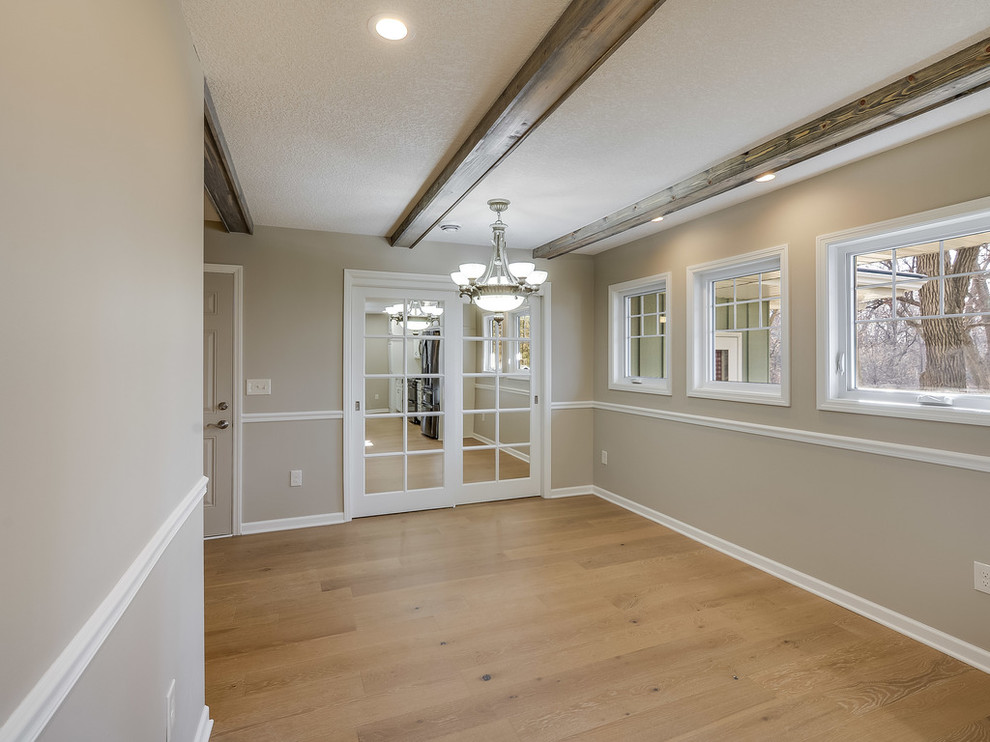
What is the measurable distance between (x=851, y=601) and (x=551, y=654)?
1.68 metres

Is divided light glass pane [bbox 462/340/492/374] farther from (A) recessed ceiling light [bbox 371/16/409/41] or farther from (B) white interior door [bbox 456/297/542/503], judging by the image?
(A) recessed ceiling light [bbox 371/16/409/41]

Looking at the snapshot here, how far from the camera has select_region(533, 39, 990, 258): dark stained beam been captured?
1784 mm

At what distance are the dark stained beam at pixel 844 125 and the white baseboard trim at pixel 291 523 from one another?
3.27m

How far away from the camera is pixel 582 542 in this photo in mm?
3682

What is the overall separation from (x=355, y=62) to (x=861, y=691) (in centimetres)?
308

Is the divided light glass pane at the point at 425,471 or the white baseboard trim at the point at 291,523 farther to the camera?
the divided light glass pane at the point at 425,471

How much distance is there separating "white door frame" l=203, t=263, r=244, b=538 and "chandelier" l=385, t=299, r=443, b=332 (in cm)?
112

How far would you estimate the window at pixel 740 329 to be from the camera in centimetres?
320

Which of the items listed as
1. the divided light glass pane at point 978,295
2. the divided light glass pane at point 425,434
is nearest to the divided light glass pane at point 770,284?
the divided light glass pane at point 978,295

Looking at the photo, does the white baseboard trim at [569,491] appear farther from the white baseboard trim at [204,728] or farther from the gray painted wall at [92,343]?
the gray painted wall at [92,343]

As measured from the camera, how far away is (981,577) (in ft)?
7.22

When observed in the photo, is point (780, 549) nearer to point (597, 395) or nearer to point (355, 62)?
point (597, 395)

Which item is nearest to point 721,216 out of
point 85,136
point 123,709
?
point 85,136

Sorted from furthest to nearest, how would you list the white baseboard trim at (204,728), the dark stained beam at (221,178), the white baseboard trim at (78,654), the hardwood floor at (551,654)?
the dark stained beam at (221,178) → the hardwood floor at (551,654) → the white baseboard trim at (204,728) → the white baseboard trim at (78,654)
